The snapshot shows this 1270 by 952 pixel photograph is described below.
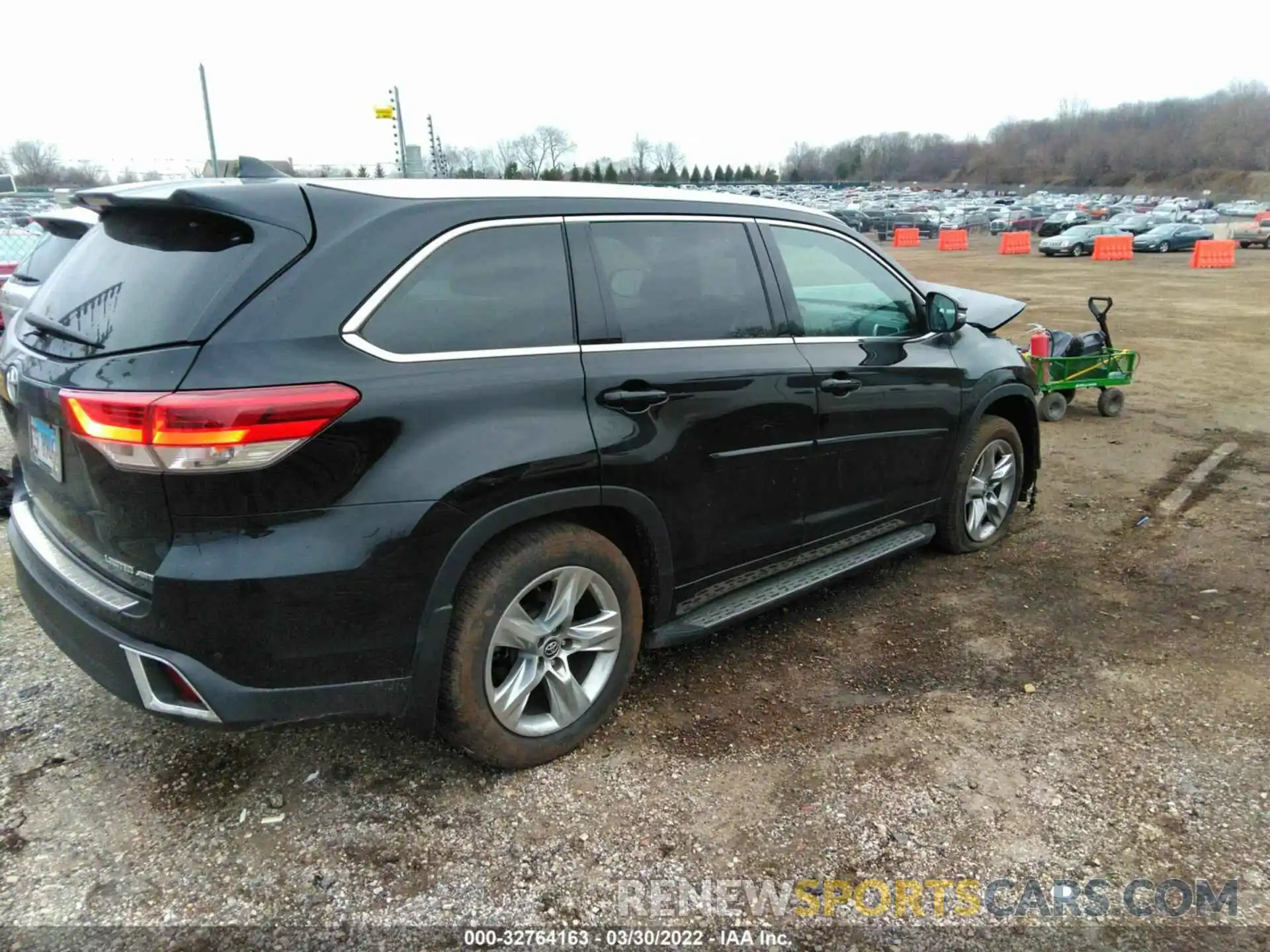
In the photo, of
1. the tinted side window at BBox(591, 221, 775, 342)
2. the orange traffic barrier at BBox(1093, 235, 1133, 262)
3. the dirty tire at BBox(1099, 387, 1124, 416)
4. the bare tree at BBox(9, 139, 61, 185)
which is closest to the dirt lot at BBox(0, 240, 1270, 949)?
the tinted side window at BBox(591, 221, 775, 342)

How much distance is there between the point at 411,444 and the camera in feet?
8.14

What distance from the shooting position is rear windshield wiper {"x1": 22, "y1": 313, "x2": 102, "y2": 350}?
2.54 m

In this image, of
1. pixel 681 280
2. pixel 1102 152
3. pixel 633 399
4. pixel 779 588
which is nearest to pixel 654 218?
pixel 681 280

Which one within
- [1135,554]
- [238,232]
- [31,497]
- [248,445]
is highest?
[238,232]

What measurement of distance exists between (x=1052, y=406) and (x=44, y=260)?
7.87m

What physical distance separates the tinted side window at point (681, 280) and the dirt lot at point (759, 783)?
4.66 ft

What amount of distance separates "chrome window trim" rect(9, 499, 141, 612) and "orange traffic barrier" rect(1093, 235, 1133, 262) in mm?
35662

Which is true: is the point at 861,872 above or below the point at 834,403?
below

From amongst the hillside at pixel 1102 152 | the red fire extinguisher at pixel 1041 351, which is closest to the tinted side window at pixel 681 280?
the red fire extinguisher at pixel 1041 351

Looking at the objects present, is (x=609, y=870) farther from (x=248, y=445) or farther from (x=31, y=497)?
(x=31, y=497)

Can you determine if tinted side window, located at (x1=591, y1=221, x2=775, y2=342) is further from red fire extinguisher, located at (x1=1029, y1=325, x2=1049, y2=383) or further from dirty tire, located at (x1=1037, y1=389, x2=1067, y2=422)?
dirty tire, located at (x1=1037, y1=389, x2=1067, y2=422)

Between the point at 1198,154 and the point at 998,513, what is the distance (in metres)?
134

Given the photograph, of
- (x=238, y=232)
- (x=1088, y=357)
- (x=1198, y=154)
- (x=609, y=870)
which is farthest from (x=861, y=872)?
(x=1198, y=154)

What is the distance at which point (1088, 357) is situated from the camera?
8062mm
